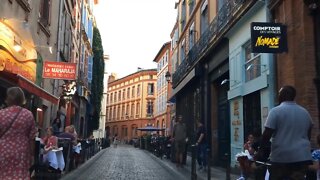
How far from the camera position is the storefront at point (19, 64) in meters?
9.64

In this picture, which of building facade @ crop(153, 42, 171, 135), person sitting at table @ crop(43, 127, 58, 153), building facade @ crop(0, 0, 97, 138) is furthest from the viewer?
building facade @ crop(153, 42, 171, 135)

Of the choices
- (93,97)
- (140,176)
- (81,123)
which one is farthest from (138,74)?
(140,176)

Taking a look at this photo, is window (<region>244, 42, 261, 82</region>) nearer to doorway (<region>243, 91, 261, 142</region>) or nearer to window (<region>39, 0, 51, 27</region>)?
doorway (<region>243, 91, 261, 142</region>)

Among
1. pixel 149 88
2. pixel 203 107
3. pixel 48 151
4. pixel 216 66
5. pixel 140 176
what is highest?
pixel 149 88

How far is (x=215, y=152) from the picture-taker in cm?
1708

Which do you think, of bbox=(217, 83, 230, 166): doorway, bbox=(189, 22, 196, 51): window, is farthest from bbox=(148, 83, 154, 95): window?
bbox=(217, 83, 230, 166): doorway

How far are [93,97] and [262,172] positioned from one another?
32785 mm

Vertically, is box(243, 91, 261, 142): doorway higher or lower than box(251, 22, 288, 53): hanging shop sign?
lower

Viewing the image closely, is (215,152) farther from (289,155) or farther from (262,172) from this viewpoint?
(289,155)

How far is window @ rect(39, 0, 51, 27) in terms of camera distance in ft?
52.4

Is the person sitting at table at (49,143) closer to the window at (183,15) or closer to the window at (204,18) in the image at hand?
the window at (204,18)

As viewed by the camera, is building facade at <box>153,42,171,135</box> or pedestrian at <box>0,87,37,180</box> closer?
pedestrian at <box>0,87,37,180</box>

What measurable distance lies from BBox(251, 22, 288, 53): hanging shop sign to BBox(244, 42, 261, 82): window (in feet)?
6.60

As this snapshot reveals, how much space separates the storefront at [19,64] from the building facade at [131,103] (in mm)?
52916
